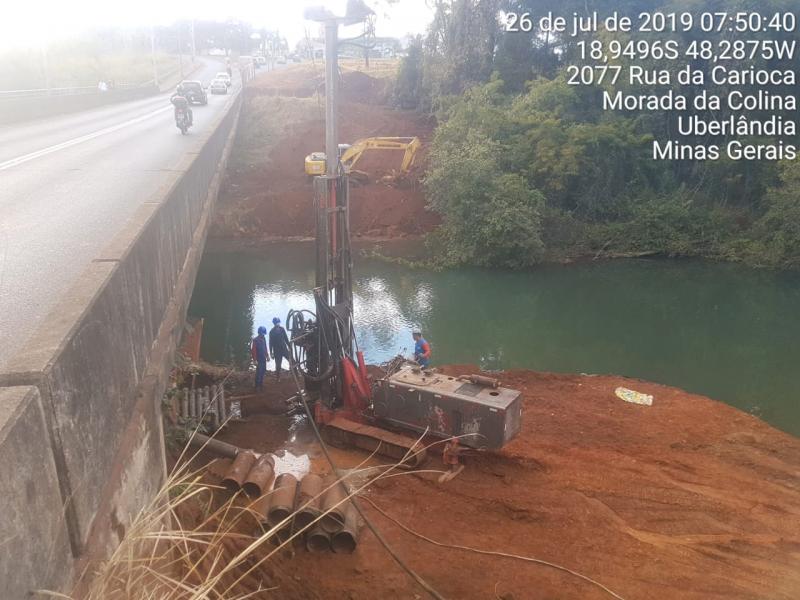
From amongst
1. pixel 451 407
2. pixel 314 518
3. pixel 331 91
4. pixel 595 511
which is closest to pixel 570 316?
pixel 451 407

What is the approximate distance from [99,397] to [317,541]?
397cm

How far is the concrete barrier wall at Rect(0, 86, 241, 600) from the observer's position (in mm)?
3197

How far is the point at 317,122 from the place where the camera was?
39.1 metres

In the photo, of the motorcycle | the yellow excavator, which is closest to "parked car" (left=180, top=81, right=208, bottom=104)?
the yellow excavator

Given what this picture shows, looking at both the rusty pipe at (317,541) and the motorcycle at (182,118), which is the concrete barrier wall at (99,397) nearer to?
the rusty pipe at (317,541)

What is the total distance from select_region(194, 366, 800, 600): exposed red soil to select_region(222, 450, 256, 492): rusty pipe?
49.2 inches

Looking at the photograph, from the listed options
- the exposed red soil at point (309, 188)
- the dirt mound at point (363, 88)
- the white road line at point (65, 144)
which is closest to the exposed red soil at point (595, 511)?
the white road line at point (65, 144)

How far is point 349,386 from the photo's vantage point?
10141mm

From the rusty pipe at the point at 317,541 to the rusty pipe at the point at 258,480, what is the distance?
1.03 metres

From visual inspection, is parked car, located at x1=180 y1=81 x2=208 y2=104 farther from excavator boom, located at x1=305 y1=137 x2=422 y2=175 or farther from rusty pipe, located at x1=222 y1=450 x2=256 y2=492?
rusty pipe, located at x1=222 y1=450 x2=256 y2=492

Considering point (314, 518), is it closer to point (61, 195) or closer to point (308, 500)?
point (308, 500)

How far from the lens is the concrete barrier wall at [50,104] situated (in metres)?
22.7

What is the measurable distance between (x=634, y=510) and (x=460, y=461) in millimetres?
2461

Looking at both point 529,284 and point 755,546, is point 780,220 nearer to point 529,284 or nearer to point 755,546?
point 529,284
